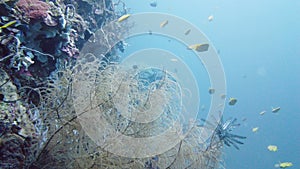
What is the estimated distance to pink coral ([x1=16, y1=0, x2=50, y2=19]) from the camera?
4223 millimetres

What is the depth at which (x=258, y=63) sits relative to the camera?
55.2m

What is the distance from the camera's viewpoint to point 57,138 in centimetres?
299

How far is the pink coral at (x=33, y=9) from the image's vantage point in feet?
13.9

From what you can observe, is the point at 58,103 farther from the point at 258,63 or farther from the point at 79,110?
the point at 258,63

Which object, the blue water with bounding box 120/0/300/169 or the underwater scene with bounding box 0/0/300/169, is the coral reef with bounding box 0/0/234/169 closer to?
the underwater scene with bounding box 0/0/300/169

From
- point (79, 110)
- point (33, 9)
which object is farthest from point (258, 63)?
point (79, 110)

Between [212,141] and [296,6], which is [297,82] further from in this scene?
[212,141]

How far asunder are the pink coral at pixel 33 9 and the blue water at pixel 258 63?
3142 centimetres

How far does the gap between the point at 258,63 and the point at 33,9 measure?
2206 inches

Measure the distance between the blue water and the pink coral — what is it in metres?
31.4

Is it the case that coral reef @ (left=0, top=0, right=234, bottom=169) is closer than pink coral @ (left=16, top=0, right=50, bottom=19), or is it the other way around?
coral reef @ (left=0, top=0, right=234, bottom=169)

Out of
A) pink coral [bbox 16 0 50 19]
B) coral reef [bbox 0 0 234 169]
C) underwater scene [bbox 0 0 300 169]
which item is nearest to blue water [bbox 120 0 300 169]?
underwater scene [bbox 0 0 300 169]

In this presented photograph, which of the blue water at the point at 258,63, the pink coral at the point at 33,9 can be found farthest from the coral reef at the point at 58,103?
the blue water at the point at 258,63

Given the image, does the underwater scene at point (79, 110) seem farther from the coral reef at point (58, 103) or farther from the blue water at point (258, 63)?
the blue water at point (258, 63)
